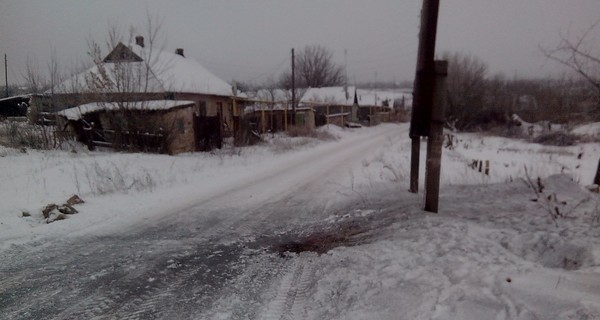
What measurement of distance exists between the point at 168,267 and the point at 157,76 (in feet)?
55.8

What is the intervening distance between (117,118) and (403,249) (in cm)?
1297

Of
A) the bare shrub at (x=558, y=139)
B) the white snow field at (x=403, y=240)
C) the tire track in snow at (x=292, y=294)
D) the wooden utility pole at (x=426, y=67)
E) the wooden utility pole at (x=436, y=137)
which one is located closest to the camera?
the white snow field at (x=403, y=240)

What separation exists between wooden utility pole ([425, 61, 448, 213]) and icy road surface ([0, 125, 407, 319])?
1.70 m

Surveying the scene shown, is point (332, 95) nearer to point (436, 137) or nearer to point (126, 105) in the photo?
point (126, 105)

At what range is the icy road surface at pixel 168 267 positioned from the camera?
10.6 feet

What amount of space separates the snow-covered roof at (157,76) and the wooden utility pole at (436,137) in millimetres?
11971

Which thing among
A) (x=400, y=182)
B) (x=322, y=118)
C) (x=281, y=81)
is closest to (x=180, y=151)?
(x=400, y=182)

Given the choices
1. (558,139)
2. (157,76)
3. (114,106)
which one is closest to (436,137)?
(114,106)

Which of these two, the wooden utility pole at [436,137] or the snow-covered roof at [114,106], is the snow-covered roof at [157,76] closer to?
the snow-covered roof at [114,106]

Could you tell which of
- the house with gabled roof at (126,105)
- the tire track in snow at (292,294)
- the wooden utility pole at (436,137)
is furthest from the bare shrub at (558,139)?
the tire track in snow at (292,294)

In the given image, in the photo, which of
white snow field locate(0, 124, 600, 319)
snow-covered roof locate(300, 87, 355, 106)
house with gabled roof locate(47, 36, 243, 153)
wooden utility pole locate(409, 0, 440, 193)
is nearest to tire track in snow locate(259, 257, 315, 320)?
white snow field locate(0, 124, 600, 319)

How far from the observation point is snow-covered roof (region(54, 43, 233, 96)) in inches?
563

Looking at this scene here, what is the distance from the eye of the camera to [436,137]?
496 cm

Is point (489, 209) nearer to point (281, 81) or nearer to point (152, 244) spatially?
point (152, 244)
